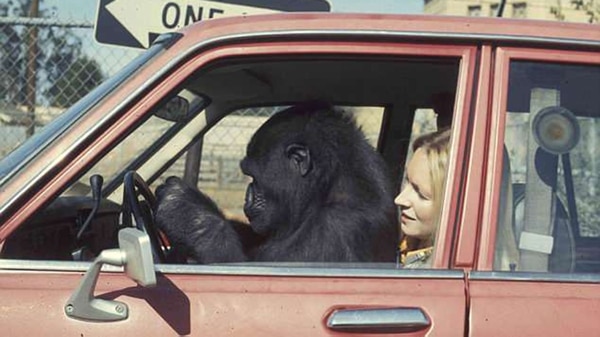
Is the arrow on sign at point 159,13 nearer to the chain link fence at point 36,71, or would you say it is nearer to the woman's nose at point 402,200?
the chain link fence at point 36,71

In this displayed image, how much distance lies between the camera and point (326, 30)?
7.41ft

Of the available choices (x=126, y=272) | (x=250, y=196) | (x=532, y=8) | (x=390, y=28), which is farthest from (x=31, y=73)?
(x=532, y=8)

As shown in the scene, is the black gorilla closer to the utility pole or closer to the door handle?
the door handle

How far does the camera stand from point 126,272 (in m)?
2.00

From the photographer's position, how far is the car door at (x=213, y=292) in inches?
81.3

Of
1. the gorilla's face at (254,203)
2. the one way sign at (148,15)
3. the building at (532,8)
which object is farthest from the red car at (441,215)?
the building at (532,8)

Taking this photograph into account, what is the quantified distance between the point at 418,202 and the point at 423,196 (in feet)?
0.07

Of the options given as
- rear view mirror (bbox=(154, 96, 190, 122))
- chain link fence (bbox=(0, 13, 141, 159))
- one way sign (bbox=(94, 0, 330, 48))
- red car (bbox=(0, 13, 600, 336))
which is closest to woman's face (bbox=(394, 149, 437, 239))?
red car (bbox=(0, 13, 600, 336))

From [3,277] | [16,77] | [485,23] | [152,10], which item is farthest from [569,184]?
[16,77]

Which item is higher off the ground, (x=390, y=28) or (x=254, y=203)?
(x=390, y=28)

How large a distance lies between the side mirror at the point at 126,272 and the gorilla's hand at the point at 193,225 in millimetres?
573

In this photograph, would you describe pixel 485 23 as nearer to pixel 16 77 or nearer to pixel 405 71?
pixel 405 71

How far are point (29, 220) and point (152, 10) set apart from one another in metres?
3.27

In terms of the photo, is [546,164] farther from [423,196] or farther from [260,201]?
[260,201]
